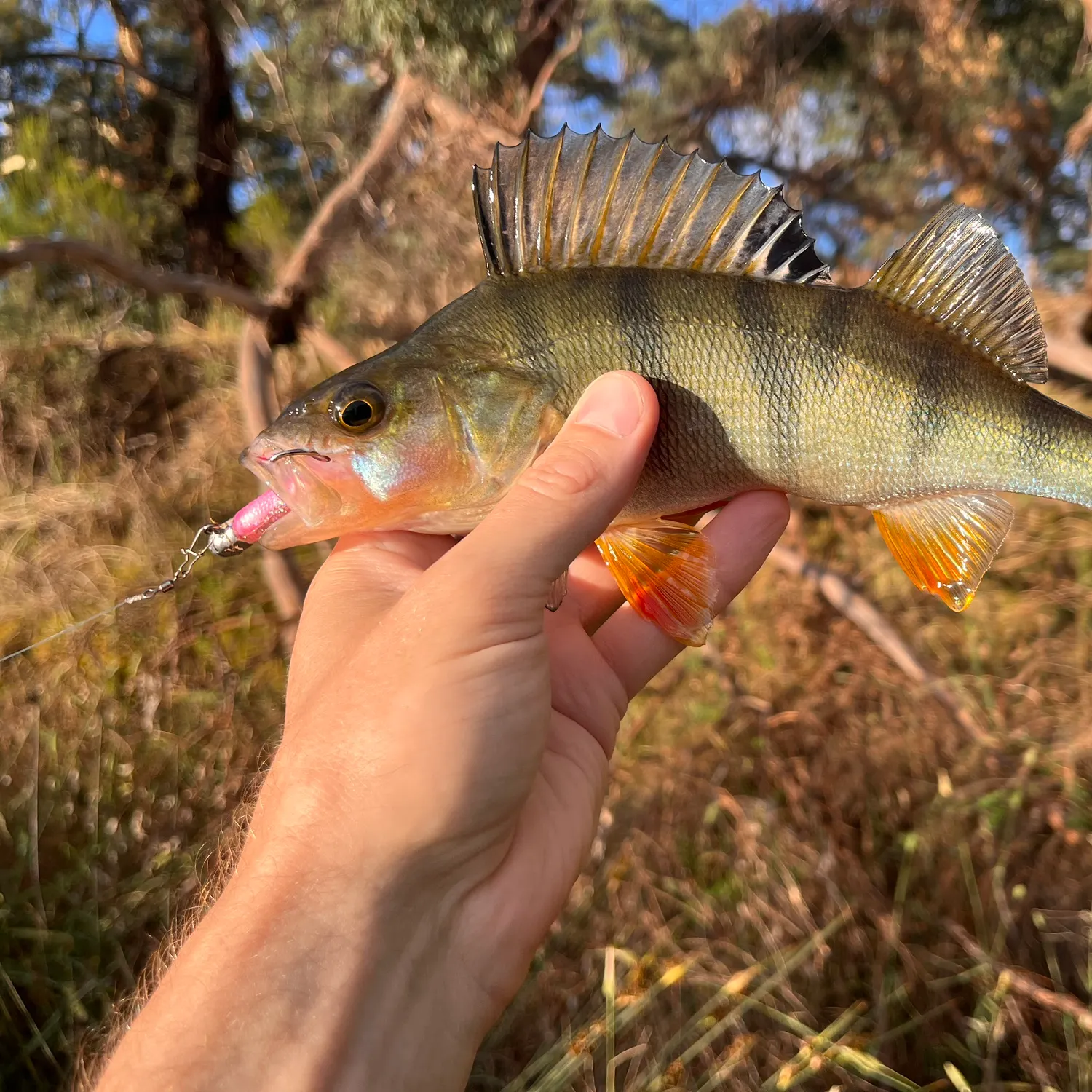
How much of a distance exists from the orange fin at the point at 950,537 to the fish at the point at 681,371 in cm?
6

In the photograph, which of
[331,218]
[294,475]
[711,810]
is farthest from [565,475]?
[331,218]

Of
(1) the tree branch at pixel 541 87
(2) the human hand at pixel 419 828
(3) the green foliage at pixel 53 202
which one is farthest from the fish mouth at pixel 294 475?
(3) the green foliage at pixel 53 202

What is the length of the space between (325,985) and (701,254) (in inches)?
67.5

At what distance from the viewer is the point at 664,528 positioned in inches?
69.6

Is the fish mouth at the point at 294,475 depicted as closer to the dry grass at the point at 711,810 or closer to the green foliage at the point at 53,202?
the dry grass at the point at 711,810

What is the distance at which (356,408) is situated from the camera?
5.02 ft

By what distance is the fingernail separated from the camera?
1.48 metres

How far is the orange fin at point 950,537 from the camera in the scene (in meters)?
1.78

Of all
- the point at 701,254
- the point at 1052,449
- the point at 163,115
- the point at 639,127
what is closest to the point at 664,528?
the point at 701,254

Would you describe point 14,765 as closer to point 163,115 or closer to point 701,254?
point 701,254

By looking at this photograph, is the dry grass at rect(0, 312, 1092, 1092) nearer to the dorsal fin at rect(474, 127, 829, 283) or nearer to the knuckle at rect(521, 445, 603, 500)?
the knuckle at rect(521, 445, 603, 500)

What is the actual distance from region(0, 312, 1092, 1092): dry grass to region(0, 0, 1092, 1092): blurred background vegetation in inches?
0.7

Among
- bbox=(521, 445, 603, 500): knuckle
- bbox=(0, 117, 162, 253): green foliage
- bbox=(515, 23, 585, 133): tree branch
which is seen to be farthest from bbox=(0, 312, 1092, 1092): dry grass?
bbox=(515, 23, 585, 133): tree branch

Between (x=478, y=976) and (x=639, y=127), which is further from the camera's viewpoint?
(x=639, y=127)
